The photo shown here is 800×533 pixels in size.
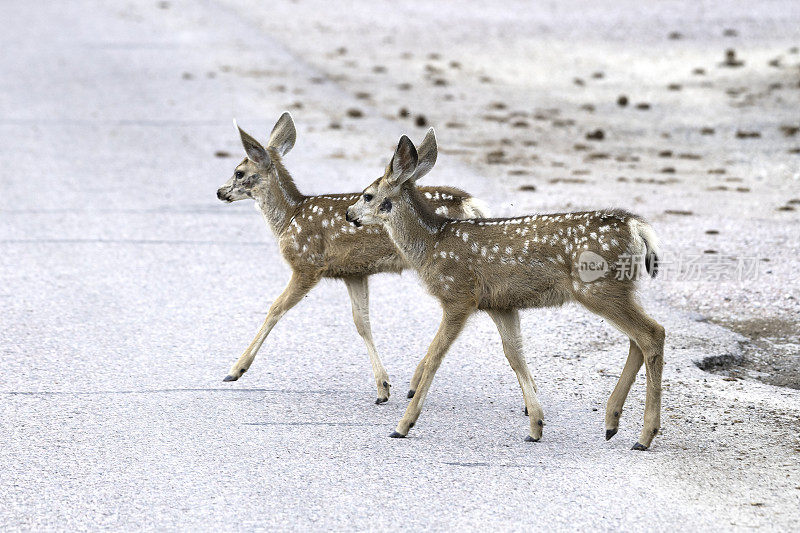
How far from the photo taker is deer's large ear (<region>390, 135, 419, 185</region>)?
6883mm

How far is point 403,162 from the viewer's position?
7.02 meters

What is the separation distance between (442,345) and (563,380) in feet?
4.13

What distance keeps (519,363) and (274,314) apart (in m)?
1.79

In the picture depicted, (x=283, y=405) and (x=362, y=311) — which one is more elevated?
(x=362, y=311)

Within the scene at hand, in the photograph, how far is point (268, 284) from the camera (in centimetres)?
1012

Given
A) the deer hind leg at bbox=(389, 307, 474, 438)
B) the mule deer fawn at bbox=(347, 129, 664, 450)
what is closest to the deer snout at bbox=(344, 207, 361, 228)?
the mule deer fawn at bbox=(347, 129, 664, 450)

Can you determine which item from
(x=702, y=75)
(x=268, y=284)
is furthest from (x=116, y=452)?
(x=702, y=75)

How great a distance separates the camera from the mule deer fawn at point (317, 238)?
7.61 meters

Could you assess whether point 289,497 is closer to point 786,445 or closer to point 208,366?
point 208,366

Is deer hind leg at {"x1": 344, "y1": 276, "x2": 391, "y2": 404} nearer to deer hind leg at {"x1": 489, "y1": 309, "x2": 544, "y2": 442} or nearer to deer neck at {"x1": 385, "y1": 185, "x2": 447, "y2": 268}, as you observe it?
deer neck at {"x1": 385, "y1": 185, "x2": 447, "y2": 268}

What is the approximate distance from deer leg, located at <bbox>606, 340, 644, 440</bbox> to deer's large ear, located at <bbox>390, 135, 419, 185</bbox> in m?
1.75

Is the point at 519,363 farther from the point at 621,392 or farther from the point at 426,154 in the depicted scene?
the point at 426,154

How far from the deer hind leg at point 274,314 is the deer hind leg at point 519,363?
1.43 m

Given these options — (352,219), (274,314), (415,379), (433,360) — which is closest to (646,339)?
(433,360)
